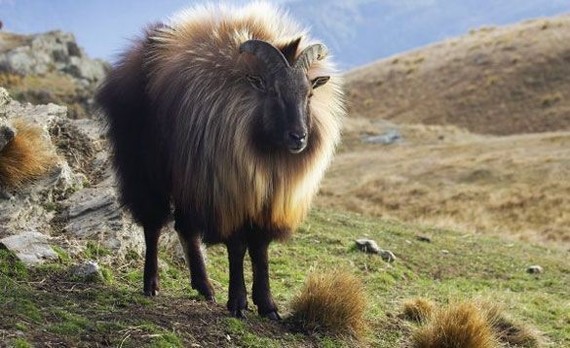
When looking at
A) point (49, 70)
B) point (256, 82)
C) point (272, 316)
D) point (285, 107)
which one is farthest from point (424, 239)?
point (49, 70)

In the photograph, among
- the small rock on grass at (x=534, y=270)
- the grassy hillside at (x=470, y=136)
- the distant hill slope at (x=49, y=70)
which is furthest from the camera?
the distant hill slope at (x=49, y=70)

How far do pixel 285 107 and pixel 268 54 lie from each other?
549 mm

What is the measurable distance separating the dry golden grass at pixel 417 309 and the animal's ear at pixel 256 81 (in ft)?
11.0

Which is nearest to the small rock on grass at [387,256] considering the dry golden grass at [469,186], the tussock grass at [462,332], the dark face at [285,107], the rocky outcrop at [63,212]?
the tussock grass at [462,332]

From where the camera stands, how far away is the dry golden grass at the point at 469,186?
22016mm

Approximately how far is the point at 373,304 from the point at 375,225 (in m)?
6.67

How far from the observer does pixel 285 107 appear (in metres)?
6.76

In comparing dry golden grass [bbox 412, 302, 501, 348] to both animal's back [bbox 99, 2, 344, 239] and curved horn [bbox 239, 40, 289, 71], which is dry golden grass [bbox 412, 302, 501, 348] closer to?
animal's back [bbox 99, 2, 344, 239]

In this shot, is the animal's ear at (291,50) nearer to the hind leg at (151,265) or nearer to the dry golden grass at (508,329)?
the hind leg at (151,265)

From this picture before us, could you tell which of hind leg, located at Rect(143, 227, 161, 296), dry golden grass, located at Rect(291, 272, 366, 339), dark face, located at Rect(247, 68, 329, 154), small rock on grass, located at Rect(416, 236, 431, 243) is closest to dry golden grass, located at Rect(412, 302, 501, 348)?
dry golden grass, located at Rect(291, 272, 366, 339)

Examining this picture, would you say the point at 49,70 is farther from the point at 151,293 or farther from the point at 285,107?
the point at 285,107

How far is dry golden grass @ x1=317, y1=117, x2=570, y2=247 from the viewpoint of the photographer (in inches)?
867

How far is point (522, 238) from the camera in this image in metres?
19.3

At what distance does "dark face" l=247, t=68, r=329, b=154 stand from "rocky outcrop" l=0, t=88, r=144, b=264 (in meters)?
2.76
